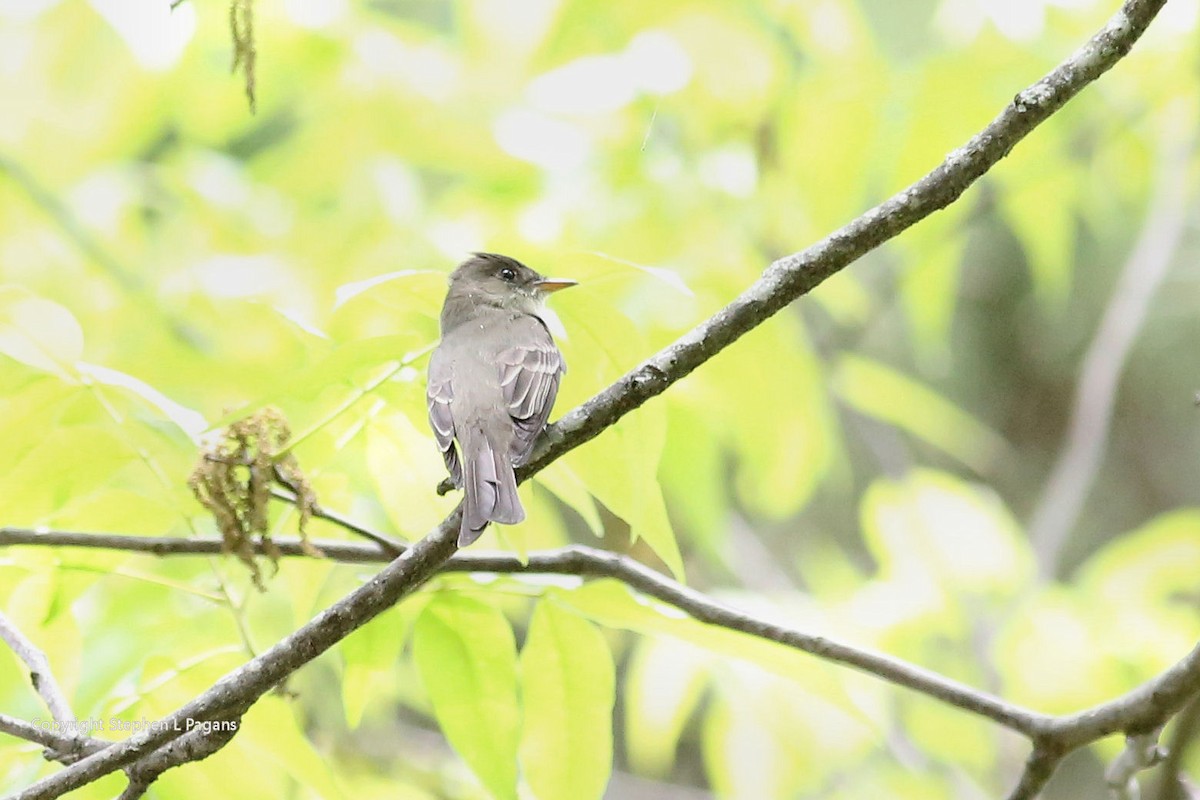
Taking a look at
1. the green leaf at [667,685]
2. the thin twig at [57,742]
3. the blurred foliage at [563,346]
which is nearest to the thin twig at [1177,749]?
the blurred foliage at [563,346]

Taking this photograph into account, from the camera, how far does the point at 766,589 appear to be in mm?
4668

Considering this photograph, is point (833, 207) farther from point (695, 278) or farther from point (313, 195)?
point (313, 195)

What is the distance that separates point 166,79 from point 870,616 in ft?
9.05

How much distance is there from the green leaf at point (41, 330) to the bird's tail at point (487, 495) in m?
0.67

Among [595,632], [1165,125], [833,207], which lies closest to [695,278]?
[833,207]

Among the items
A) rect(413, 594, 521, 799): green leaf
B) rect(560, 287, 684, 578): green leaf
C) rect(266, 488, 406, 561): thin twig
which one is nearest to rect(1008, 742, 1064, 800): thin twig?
rect(560, 287, 684, 578): green leaf

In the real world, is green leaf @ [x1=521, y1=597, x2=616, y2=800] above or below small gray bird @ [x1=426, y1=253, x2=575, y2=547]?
below

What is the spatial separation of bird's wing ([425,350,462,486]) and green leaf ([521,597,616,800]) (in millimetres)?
483

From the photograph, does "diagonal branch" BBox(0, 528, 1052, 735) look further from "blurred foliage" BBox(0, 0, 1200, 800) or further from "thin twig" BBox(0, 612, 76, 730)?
"thin twig" BBox(0, 612, 76, 730)

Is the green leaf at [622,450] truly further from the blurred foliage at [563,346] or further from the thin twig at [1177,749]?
the thin twig at [1177,749]

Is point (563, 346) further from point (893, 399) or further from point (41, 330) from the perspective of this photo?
point (893, 399)

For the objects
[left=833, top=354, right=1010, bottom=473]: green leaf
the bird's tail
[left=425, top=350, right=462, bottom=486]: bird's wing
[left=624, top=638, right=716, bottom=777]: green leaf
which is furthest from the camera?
[left=833, top=354, right=1010, bottom=473]: green leaf

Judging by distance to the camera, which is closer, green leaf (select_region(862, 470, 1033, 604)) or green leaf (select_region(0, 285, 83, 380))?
green leaf (select_region(0, 285, 83, 380))

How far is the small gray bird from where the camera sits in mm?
2002
